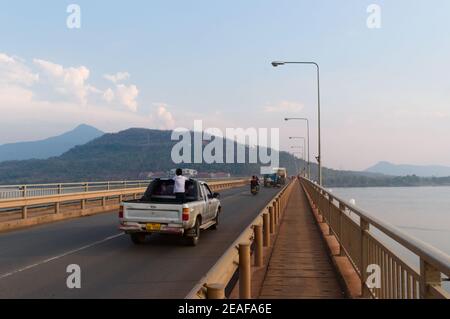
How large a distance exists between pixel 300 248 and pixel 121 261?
445cm

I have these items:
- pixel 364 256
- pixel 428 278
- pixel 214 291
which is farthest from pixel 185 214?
pixel 428 278

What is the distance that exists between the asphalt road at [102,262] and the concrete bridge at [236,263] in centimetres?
2

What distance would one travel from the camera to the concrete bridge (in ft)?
14.9

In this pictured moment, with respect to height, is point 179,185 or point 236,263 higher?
point 179,185

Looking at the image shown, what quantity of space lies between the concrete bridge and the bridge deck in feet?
0.06

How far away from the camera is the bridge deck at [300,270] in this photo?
752 cm

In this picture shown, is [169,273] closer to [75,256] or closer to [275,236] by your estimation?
[75,256]

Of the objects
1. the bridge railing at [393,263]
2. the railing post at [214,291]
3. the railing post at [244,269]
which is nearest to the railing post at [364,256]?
the bridge railing at [393,263]

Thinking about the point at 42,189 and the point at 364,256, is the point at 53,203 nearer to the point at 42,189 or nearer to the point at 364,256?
the point at 42,189

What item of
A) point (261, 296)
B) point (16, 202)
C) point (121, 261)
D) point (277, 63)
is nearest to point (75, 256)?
point (121, 261)

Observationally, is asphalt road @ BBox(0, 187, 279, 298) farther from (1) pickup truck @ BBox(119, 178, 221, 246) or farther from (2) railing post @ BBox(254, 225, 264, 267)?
(2) railing post @ BBox(254, 225, 264, 267)

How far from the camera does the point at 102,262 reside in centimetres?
1038

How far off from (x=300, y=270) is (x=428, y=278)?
5.50 metres
